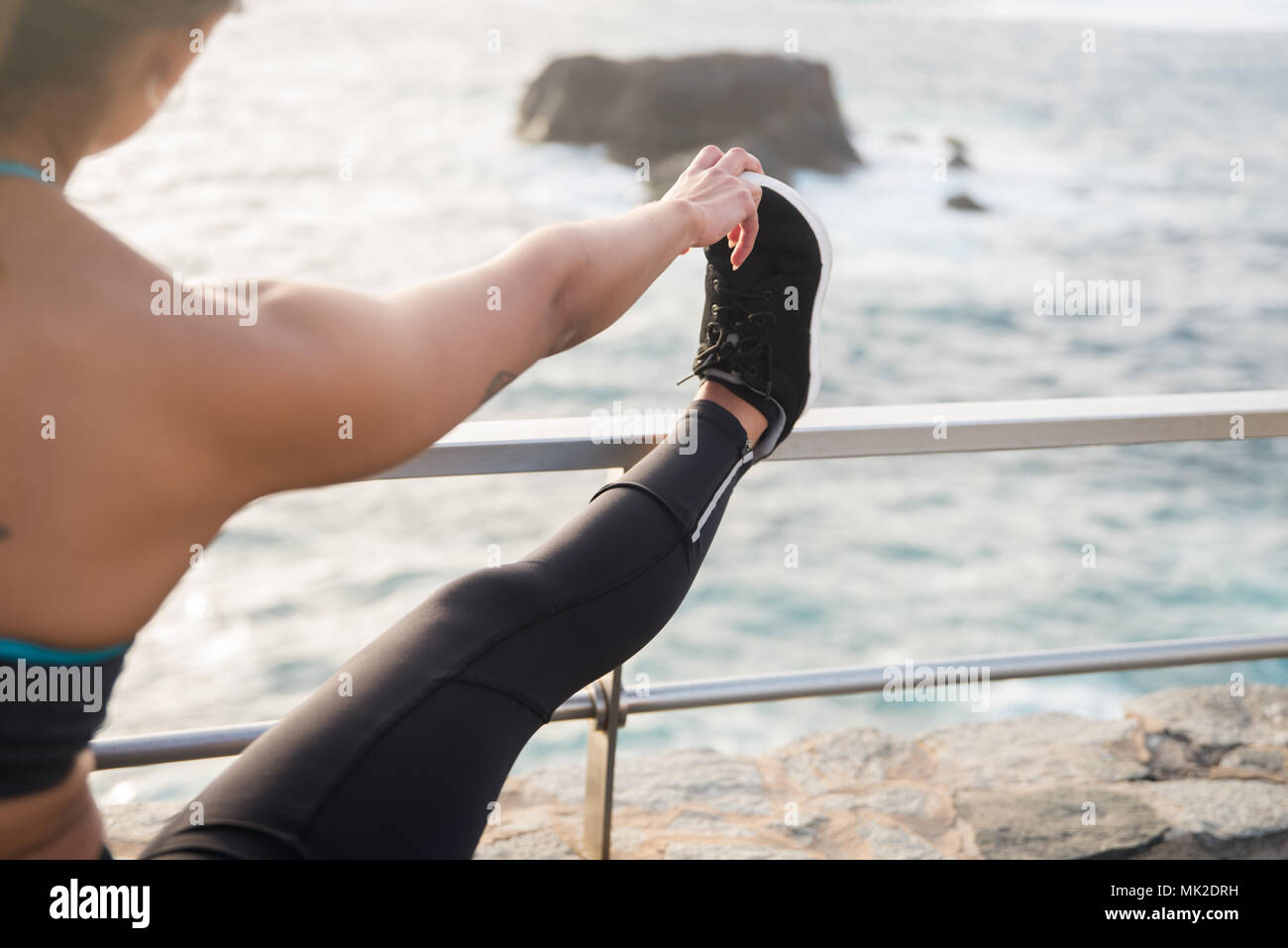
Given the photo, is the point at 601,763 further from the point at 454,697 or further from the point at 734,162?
the point at 734,162

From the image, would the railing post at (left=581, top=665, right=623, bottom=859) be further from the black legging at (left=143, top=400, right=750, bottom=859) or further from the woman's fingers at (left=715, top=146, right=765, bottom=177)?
the woman's fingers at (left=715, top=146, right=765, bottom=177)

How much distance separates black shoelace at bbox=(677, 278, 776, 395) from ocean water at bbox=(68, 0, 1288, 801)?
114 centimetres

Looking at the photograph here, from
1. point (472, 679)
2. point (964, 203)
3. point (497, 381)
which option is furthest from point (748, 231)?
point (964, 203)

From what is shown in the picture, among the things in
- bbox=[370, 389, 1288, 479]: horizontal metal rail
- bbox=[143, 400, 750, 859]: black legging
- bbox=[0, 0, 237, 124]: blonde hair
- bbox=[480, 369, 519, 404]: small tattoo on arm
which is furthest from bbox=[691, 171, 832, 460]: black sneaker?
bbox=[0, 0, 237, 124]: blonde hair

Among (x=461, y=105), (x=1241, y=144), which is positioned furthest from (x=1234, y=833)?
(x=1241, y=144)

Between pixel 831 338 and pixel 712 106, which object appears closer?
pixel 831 338

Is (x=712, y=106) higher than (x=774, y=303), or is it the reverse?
(x=712, y=106)

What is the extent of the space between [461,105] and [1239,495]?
1967 cm

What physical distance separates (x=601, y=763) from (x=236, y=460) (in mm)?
831

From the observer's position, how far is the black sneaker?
1.55 meters

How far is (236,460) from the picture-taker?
2.44 ft

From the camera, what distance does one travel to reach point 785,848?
1.57 meters

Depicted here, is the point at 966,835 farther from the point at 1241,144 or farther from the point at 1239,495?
the point at 1241,144

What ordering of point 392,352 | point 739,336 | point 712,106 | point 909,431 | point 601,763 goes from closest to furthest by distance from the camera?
point 392,352, point 909,431, point 601,763, point 739,336, point 712,106
